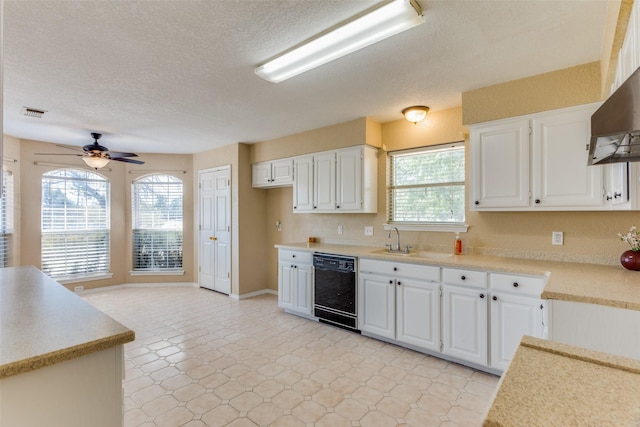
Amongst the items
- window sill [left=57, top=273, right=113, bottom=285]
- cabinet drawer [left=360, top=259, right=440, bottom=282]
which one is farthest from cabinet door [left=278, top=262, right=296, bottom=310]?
window sill [left=57, top=273, right=113, bottom=285]

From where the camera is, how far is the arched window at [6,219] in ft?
15.0

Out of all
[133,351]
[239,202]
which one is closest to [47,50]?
[133,351]

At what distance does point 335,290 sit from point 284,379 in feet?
4.25

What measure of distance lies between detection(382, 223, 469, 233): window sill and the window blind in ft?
0.30

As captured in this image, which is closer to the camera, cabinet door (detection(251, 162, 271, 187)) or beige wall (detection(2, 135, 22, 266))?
beige wall (detection(2, 135, 22, 266))

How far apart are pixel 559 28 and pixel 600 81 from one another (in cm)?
→ 74

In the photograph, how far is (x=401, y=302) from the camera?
3.17 metres

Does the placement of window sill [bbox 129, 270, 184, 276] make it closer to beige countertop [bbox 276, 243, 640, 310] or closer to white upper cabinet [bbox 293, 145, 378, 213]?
white upper cabinet [bbox 293, 145, 378, 213]

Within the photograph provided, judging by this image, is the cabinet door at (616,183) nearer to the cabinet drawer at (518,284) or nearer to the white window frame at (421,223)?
the cabinet drawer at (518,284)

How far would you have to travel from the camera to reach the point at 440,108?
3445 millimetres

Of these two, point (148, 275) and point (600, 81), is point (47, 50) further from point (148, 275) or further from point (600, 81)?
point (148, 275)

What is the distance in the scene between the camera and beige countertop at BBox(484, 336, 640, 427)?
686 millimetres

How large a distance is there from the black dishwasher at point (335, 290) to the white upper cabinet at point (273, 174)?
4.59ft

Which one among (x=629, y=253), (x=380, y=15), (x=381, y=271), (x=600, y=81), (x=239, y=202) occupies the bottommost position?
(x=381, y=271)
